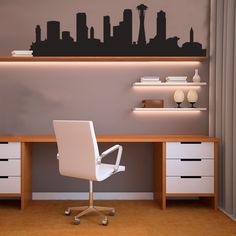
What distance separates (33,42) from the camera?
5.70 m

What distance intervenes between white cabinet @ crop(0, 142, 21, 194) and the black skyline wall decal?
4.57 feet

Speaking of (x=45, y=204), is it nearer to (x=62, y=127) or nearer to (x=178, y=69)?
(x=62, y=127)

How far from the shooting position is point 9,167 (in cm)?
505

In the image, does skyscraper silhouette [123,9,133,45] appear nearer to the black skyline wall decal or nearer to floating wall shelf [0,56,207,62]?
the black skyline wall decal

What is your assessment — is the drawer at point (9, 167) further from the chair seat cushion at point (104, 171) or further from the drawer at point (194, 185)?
the drawer at point (194, 185)

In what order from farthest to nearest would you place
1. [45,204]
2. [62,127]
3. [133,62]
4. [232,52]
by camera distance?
[133,62] < [45,204] < [232,52] < [62,127]

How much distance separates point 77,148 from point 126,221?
976mm

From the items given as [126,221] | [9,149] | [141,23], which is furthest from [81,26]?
[126,221]

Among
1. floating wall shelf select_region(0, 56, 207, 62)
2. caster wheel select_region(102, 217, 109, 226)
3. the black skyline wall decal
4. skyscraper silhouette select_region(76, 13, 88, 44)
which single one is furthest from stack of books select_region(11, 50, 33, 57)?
caster wheel select_region(102, 217, 109, 226)

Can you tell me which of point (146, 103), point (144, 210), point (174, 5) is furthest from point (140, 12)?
point (144, 210)

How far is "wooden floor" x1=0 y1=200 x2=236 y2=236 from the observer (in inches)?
164

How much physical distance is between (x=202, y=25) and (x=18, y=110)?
9.22 ft

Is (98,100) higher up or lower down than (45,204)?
higher up

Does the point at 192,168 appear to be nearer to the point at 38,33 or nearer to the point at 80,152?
the point at 80,152
